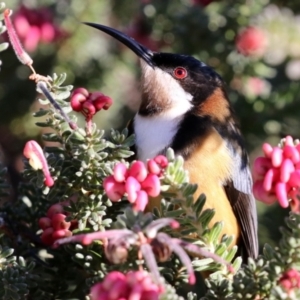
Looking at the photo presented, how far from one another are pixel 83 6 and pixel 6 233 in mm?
2021

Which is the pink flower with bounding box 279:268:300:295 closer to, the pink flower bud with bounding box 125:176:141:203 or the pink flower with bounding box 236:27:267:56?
the pink flower bud with bounding box 125:176:141:203

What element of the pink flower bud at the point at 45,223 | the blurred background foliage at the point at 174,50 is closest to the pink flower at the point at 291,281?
the pink flower bud at the point at 45,223

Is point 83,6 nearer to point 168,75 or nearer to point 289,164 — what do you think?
point 168,75

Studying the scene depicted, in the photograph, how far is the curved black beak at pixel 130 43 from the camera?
306 centimetres

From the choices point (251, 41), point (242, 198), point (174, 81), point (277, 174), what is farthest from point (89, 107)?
point (251, 41)

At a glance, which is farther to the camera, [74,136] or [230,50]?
[230,50]

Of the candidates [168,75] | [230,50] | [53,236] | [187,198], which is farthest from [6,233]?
[230,50]

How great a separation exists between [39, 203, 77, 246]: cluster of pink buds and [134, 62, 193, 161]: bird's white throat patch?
774 mm

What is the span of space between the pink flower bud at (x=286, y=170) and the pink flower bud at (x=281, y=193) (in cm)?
1

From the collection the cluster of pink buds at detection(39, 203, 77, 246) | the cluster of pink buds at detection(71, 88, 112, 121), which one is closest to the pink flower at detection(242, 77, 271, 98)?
the cluster of pink buds at detection(39, 203, 77, 246)

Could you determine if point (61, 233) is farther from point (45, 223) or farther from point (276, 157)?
point (276, 157)

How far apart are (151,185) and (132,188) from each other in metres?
0.06

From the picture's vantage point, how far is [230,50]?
13.3ft

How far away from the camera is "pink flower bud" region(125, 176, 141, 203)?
1665 millimetres
